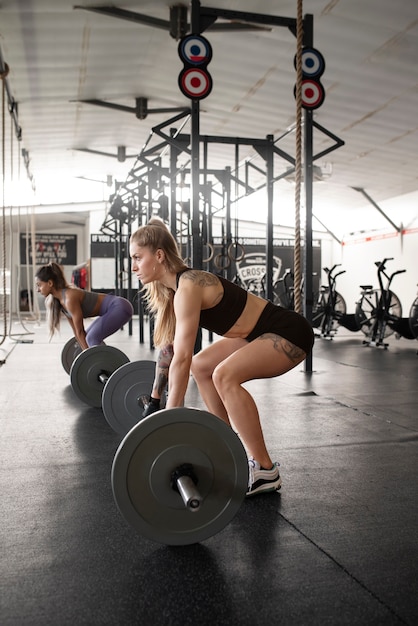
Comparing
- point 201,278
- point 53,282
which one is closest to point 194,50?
point 53,282

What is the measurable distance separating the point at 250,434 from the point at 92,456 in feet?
2.49

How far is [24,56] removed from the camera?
4.62 metres

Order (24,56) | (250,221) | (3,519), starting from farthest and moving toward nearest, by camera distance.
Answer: (250,221), (24,56), (3,519)

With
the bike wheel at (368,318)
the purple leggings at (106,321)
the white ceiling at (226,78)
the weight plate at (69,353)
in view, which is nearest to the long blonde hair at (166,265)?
the purple leggings at (106,321)

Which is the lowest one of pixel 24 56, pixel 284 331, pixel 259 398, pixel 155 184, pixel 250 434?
pixel 259 398

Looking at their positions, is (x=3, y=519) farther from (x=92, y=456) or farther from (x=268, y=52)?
(x=268, y=52)

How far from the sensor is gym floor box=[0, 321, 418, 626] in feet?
3.34

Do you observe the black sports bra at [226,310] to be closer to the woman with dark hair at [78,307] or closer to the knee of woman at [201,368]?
the knee of woman at [201,368]

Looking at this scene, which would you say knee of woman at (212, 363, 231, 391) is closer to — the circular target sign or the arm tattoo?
the arm tattoo

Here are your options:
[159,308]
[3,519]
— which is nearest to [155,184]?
[159,308]

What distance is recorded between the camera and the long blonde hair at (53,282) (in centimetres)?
304

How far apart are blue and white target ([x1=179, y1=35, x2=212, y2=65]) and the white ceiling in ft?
3.43

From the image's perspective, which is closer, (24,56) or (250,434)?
(250,434)

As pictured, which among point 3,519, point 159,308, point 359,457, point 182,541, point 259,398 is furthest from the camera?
point 259,398
